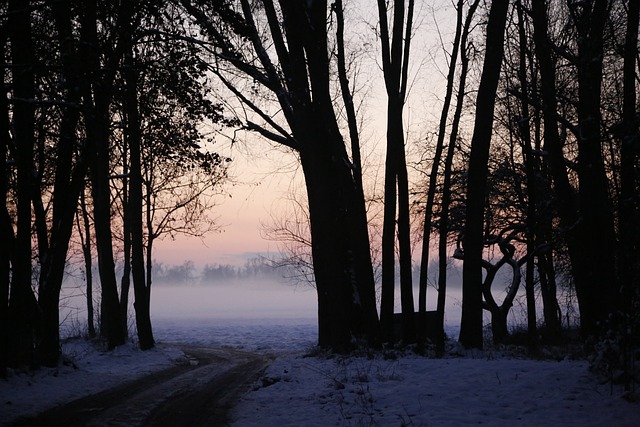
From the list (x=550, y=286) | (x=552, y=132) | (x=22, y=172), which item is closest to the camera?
(x=22, y=172)

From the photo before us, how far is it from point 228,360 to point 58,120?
8696 mm

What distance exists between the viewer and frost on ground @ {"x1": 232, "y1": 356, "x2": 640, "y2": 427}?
7234mm

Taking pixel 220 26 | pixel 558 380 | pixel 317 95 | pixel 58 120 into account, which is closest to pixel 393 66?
pixel 317 95

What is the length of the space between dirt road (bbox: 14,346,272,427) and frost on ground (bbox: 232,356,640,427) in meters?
0.52

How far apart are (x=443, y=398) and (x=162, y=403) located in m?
4.40

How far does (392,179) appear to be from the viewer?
15.9m

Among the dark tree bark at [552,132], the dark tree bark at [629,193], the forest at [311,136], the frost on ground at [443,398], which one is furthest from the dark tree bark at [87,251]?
the dark tree bark at [629,193]

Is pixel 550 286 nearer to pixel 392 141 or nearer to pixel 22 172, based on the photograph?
pixel 392 141

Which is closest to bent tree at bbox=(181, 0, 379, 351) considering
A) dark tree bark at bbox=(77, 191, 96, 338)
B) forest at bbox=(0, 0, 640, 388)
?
forest at bbox=(0, 0, 640, 388)

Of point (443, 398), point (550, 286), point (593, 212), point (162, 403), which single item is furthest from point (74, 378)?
point (550, 286)

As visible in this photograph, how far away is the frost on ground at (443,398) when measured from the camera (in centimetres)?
723

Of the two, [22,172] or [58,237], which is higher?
[22,172]

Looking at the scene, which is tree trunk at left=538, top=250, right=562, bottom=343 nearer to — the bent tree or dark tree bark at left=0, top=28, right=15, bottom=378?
the bent tree

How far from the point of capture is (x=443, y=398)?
8125 mm
